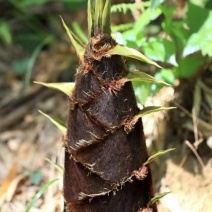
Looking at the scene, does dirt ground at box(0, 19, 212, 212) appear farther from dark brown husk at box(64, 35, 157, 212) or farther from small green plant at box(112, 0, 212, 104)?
dark brown husk at box(64, 35, 157, 212)

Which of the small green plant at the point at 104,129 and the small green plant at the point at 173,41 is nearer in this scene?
the small green plant at the point at 104,129

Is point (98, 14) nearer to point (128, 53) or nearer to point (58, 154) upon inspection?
point (128, 53)

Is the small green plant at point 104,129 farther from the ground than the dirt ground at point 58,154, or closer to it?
closer to it

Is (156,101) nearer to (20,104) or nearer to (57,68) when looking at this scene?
(20,104)

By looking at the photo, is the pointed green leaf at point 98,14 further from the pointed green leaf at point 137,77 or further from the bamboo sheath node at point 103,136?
the pointed green leaf at point 137,77

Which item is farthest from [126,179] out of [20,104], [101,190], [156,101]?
[20,104]

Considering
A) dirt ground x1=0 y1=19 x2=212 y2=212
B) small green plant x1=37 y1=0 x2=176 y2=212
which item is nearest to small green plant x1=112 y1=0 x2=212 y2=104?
dirt ground x1=0 y1=19 x2=212 y2=212

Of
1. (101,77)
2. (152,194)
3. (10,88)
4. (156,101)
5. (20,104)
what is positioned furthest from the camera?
(10,88)

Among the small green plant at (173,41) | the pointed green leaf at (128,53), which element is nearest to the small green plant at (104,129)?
the pointed green leaf at (128,53)
